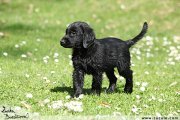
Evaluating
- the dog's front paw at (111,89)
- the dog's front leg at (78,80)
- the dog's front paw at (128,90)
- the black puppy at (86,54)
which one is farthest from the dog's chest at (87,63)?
the dog's front paw at (128,90)

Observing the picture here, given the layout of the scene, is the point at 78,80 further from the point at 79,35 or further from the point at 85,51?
the point at 79,35

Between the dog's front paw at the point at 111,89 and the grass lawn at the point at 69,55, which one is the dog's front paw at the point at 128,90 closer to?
the grass lawn at the point at 69,55

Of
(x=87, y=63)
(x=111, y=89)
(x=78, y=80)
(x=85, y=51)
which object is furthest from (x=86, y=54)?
(x=111, y=89)

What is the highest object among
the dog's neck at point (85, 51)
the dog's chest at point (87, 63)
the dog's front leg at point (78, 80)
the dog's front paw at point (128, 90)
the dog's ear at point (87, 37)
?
the dog's ear at point (87, 37)

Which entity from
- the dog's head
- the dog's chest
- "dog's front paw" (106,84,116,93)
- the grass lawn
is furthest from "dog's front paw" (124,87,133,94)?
the dog's head

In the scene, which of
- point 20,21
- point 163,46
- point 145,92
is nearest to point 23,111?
point 145,92

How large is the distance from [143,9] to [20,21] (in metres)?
6.16

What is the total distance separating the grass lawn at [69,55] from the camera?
28.4 ft

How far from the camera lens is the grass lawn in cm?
865

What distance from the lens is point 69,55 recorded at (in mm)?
14461

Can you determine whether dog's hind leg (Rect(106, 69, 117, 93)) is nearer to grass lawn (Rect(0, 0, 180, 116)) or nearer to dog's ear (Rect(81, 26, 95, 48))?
grass lawn (Rect(0, 0, 180, 116))

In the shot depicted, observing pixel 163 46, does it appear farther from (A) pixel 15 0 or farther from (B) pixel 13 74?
(A) pixel 15 0

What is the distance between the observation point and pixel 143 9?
22922mm

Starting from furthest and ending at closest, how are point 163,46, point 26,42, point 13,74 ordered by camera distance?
1. point 163,46
2. point 26,42
3. point 13,74
